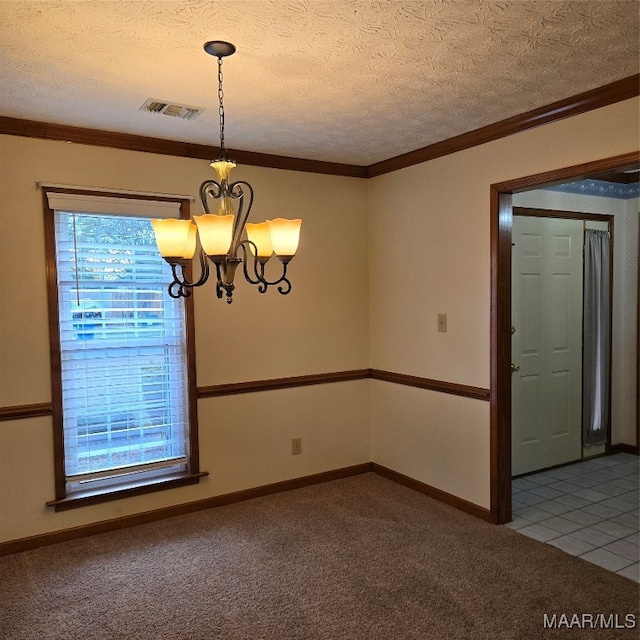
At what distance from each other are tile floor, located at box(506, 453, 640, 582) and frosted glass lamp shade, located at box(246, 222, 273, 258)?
231 centimetres

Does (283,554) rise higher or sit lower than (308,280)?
lower

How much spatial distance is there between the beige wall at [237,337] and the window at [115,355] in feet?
0.28

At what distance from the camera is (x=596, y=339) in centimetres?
472

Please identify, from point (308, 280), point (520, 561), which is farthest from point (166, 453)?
point (520, 561)

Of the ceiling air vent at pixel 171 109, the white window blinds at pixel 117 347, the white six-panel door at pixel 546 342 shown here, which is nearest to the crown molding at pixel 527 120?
the white six-panel door at pixel 546 342

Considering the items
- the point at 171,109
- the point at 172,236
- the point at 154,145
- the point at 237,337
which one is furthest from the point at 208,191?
the point at 237,337

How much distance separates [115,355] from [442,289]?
85.3 inches

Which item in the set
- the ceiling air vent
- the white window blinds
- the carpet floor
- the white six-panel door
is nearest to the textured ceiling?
the ceiling air vent

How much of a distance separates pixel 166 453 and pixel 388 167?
258 centimetres

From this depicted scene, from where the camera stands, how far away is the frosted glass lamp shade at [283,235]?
222 centimetres

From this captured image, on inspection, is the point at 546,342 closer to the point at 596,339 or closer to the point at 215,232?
the point at 596,339

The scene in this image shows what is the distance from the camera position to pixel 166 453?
11.6ft

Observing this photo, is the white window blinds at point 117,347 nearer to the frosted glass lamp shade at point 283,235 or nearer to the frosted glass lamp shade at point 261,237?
the frosted glass lamp shade at point 261,237

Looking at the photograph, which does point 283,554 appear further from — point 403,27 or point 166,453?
point 403,27
